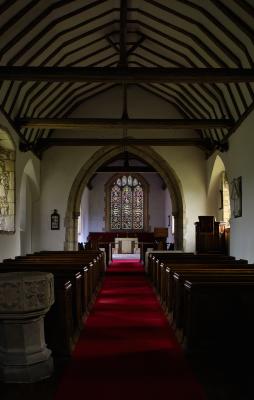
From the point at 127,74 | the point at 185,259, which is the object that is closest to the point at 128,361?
the point at 185,259

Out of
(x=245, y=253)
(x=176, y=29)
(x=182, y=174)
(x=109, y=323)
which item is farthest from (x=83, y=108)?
(x=109, y=323)

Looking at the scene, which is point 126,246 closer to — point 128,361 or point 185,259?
point 185,259

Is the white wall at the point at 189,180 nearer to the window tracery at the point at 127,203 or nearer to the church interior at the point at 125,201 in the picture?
the church interior at the point at 125,201

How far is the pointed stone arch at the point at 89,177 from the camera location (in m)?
14.0

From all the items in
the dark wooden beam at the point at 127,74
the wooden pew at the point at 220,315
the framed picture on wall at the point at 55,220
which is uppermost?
the dark wooden beam at the point at 127,74

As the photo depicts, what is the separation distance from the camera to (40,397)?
3084mm

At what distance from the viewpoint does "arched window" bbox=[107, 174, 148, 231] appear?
22312 millimetres

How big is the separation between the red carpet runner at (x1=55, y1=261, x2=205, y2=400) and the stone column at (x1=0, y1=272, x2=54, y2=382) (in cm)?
25

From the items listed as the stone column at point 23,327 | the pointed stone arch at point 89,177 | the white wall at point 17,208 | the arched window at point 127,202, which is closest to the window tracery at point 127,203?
the arched window at point 127,202

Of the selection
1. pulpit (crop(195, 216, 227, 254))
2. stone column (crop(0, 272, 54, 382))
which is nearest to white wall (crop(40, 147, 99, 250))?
pulpit (crop(195, 216, 227, 254))

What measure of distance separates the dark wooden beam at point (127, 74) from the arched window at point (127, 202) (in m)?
15.0

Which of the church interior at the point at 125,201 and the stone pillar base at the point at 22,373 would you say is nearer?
the stone pillar base at the point at 22,373

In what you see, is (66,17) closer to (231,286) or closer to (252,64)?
(252,64)

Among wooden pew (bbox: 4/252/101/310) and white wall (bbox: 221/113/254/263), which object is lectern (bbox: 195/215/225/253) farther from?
wooden pew (bbox: 4/252/101/310)
